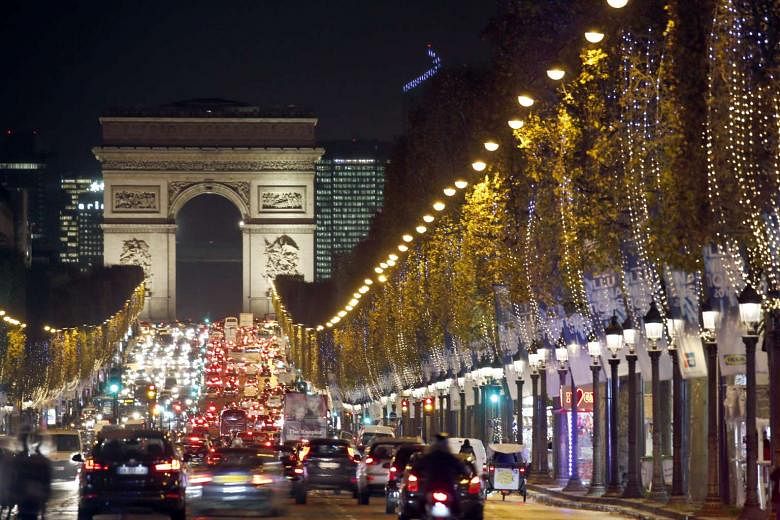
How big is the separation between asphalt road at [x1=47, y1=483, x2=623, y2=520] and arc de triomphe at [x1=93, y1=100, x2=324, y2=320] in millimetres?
109595

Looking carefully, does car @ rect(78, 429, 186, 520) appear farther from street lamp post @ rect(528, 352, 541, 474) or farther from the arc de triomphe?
the arc de triomphe

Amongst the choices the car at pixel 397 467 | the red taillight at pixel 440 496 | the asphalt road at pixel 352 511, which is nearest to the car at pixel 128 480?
the asphalt road at pixel 352 511

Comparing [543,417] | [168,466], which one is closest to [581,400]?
[543,417]

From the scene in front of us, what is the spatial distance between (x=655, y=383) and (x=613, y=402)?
3.85 metres

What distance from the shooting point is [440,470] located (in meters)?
27.7

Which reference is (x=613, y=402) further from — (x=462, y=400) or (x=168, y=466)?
(x=462, y=400)

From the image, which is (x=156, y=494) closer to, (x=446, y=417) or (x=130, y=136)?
(x=446, y=417)

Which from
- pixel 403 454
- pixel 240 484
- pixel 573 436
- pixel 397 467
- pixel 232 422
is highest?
pixel 232 422

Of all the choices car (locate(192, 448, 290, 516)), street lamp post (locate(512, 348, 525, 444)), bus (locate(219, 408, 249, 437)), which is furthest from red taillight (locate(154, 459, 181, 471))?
bus (locate(219, 408, 249, 437))

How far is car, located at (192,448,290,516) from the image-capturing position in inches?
1446

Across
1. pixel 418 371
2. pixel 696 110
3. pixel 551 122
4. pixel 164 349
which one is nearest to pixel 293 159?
pixel 164 349

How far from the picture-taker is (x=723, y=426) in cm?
3700

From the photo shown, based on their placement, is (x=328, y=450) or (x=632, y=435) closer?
(x=632, y=435)

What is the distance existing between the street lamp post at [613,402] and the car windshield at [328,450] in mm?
6075
